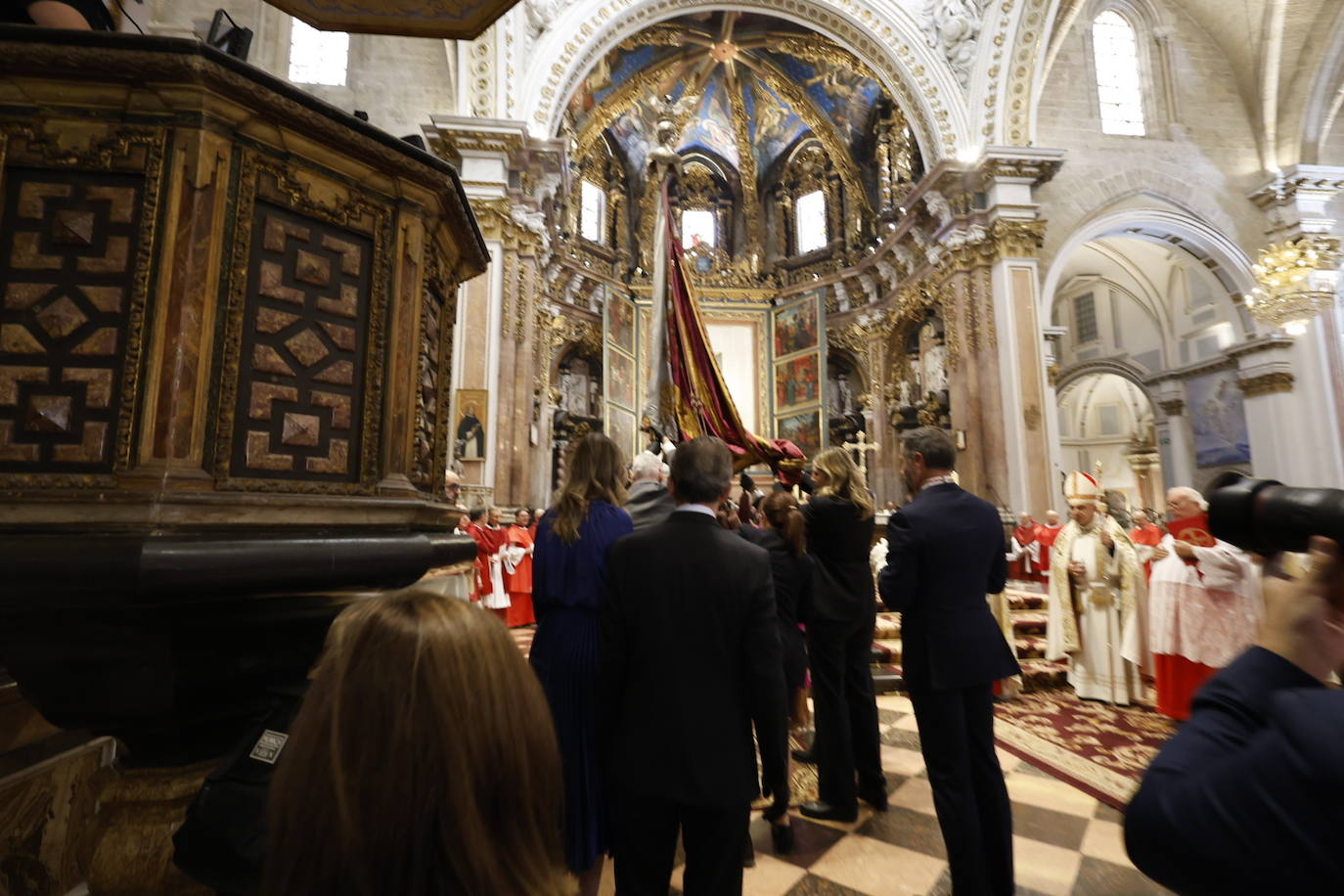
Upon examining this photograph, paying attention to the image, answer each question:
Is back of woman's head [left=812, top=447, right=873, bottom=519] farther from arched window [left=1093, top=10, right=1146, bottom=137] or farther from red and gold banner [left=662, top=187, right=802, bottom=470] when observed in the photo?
arched window [left=1093, top=10, right=1146, bottom=137]

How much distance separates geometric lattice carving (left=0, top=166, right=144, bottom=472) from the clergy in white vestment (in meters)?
6.26

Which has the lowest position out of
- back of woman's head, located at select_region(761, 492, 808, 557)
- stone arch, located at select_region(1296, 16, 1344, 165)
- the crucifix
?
back of woman's head, located at select_region(761, 492, 808, 557)

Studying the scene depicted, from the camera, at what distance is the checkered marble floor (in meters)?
2.54

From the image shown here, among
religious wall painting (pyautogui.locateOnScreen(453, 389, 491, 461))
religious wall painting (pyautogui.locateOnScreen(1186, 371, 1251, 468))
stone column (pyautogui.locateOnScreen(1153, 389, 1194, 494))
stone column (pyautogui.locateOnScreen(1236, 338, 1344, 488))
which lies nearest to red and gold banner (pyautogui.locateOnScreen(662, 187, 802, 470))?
religious wall painting (pyautogui.locateOnScreen(453, 389, 491, 461))

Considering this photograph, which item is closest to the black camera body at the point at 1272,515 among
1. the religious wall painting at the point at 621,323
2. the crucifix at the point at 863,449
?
the crucifix at the point at 863,449

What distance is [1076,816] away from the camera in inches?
125

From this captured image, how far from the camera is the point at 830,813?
312 centimetres

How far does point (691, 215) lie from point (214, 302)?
718 inches

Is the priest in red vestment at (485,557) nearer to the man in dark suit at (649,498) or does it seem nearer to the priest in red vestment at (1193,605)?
the man in dark suit at (649,498)

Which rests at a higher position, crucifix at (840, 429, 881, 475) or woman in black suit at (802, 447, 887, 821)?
crucifix at (840, 429, 881, 475)

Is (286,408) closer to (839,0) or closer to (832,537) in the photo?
(832,537)

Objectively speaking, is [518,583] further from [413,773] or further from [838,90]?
[838,90]

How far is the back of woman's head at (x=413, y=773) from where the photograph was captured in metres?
0.69

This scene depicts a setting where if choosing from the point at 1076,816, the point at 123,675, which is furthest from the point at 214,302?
the point at 1076,816
